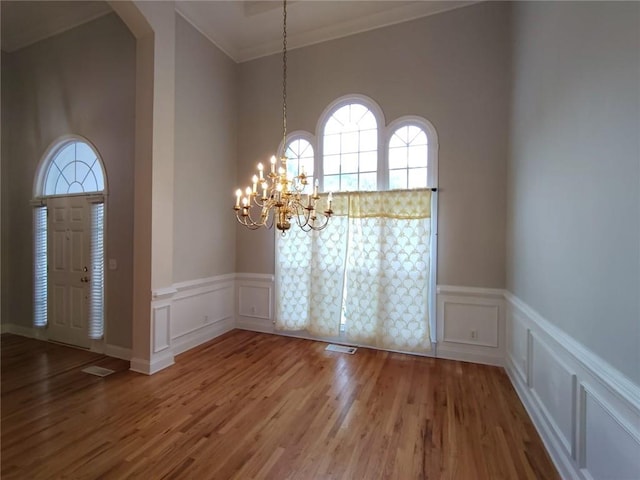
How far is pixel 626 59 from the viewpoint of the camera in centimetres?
130

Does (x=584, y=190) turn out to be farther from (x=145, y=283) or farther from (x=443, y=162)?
(x=145, y=283)

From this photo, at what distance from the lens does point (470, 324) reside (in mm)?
3459

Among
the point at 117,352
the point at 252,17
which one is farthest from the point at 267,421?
the point at 252,17

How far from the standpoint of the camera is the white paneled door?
387 cm

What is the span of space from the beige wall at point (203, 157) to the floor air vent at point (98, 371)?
1210 millimetres

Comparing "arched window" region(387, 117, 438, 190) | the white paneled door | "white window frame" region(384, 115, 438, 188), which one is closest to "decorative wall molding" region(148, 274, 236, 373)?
the white paneled door

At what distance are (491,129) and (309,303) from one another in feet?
10.6

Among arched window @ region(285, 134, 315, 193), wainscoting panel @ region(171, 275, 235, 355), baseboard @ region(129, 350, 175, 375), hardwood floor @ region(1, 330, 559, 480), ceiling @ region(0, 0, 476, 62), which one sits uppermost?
ceiling @ region(0, 0, 476, 62)

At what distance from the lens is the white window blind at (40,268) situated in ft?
13.7

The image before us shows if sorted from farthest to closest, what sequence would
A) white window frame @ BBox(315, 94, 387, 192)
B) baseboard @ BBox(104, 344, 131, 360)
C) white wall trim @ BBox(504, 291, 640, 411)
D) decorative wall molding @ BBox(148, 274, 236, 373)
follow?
white window frame @ BBox(315, 94, 387, 192) < baseboard @ BBox(104, 344, 131, 360) < decorative wall molding @ BBox(148, 274, 236, 373) < white wall trim @ BBox(504, 291, 640, 411)

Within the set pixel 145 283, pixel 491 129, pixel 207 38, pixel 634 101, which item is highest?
pixel 207 38

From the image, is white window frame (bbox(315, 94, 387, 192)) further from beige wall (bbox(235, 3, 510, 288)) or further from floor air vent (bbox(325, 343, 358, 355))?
floor air vent (bbox(325, 343, 358, 355))

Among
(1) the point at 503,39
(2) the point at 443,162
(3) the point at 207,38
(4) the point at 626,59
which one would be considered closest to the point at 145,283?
(3) the point at 207,38

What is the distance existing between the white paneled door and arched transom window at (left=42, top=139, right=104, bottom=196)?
0.64 ft
